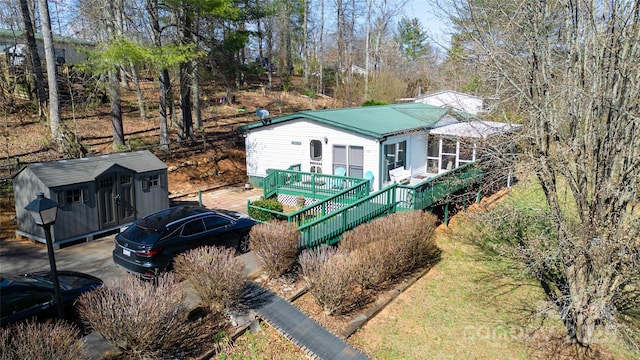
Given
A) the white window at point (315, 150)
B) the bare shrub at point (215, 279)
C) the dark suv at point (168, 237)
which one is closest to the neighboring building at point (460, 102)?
the white window at point (315, 150)

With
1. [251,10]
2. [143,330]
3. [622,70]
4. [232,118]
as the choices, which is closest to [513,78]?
[622,70]

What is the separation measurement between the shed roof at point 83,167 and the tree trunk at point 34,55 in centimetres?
1319

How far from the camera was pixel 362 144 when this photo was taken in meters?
16.9

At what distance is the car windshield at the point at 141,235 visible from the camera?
941 cm

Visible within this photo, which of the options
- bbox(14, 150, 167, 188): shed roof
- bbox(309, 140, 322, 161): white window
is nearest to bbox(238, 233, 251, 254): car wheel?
bbox(14, 150, 167, 188): shed roof

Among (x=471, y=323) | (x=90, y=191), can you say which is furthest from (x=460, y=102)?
(x=90, y=191)

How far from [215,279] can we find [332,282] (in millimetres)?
2379

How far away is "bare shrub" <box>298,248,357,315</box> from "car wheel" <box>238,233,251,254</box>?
2.79m

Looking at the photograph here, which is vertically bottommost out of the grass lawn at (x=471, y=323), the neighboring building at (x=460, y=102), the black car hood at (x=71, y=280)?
the grass lawn at (x=471, y=323)

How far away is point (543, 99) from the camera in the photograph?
8.65 metres

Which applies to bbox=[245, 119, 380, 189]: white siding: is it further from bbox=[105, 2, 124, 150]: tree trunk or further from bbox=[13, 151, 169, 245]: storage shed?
bbox=[105, 2, 124, 150]: tree trunk

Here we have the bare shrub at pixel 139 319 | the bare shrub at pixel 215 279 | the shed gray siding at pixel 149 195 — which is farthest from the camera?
the shed gray siding at pixel 149 195

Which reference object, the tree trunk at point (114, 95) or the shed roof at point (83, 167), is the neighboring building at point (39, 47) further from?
the shed roof at point (83, 167)

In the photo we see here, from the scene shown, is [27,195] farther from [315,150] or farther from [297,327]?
[315,150]
